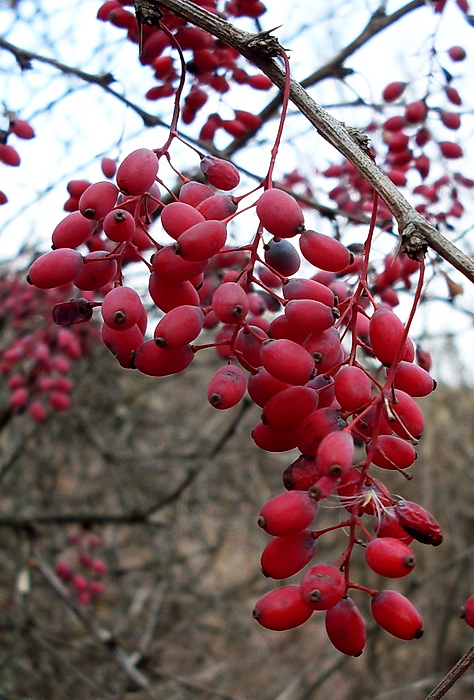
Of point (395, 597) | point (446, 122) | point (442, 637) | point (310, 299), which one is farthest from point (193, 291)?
point (442, 637)

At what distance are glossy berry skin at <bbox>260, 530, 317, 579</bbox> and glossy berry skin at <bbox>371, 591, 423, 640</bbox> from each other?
12 cm

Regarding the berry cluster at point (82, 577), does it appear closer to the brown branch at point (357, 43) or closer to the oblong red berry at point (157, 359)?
the brown branch at point (357, 43)

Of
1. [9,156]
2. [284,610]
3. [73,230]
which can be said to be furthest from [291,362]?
[9,156]

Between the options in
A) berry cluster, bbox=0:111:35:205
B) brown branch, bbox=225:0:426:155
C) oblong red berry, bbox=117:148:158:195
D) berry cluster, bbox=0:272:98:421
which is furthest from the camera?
berry cluster, bbox=0:272:98:421

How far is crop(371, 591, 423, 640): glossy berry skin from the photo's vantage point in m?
0.88

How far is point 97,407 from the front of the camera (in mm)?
4516

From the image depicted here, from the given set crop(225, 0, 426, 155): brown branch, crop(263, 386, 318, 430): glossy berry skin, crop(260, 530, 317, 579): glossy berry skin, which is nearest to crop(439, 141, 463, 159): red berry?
crop(225, 0, 426, 155): brown branch

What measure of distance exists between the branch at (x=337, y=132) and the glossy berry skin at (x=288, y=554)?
0.43 m

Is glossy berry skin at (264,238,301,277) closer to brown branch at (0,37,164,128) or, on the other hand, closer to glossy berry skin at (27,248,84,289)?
glossy berry skin at (27,248,84,289)

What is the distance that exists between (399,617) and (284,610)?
0.51 ft

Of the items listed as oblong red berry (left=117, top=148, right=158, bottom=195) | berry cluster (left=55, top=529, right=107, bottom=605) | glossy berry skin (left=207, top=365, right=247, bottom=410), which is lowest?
berry cluster (left=55, top=529, right=107, bottom=605)

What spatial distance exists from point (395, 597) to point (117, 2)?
5.17ft

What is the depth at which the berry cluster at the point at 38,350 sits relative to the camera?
3221 mm

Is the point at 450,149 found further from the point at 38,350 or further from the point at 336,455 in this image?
the point at 38,350
